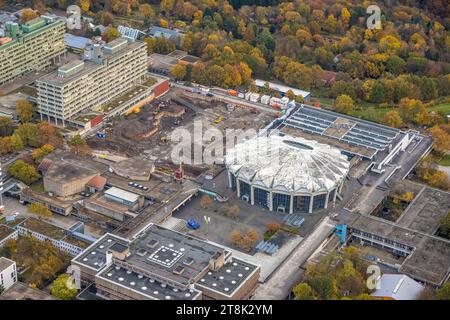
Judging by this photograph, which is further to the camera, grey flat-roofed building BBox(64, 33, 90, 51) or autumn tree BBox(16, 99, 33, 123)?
grey flat-roofed building BBox(64, 33, 90, 51)

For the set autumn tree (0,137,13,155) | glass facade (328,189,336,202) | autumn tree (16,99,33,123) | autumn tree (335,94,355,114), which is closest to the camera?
glass facade (328,189,336,202)

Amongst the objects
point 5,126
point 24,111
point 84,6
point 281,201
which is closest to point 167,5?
point 84,6

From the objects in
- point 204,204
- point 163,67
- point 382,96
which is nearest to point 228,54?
point 163,67

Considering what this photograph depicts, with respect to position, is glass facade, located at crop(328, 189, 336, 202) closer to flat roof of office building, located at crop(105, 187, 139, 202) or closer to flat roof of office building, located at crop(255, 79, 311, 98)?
flat roof of office building, located at crop(105, 187, 139, 202)

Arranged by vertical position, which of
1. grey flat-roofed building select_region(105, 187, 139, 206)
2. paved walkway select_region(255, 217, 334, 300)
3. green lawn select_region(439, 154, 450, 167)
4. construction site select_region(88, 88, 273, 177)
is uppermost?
grey flat-roofed building select_region(105, 187, 139, 206)

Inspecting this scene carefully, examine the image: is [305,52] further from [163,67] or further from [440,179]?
[440,179]

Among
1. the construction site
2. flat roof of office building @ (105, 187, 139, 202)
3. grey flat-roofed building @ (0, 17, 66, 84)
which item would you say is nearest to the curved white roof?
the construction site

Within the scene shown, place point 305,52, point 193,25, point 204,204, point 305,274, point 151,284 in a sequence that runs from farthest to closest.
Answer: point 193,25 → point 305,52 → point 204,204 → point 305,274 → point 151,284

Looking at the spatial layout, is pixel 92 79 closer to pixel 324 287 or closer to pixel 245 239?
pixel 245 239
